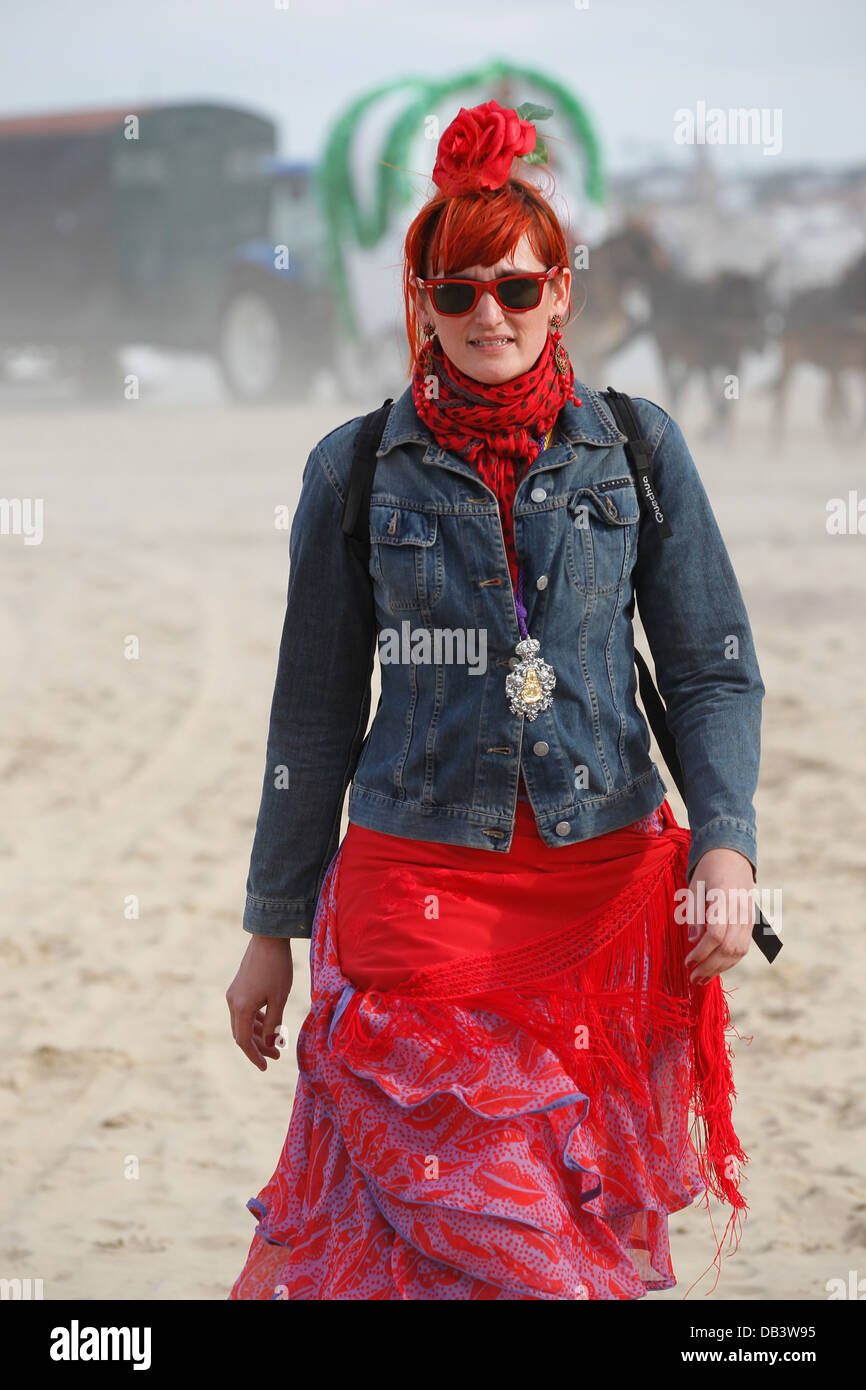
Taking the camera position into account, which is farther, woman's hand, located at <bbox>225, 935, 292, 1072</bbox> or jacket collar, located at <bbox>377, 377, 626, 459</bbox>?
woman's hand, located at <bbox>225, 935, 292, 1072</bbox>

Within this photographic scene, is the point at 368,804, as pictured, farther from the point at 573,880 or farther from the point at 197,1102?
the point at 197,1102

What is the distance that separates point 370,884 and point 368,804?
9 centimetres

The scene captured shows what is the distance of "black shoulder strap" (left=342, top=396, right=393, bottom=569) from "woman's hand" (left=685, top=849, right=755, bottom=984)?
0.51 metres

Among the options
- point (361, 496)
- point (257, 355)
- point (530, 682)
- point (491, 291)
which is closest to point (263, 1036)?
point (530, 682)

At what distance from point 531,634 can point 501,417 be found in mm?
242

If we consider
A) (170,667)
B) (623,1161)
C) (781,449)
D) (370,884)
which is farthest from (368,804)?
(781,449)

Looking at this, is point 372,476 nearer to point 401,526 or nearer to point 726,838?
point 401,526

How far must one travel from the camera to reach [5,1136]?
11.4 feet

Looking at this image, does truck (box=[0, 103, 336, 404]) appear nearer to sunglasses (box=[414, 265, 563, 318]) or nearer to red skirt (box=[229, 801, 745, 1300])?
sunglasses (box=[414, 265, 563, 318])

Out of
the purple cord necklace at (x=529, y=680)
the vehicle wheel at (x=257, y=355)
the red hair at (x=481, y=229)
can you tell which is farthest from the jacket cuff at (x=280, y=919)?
the vehicle wheel at (x=257, y=355)

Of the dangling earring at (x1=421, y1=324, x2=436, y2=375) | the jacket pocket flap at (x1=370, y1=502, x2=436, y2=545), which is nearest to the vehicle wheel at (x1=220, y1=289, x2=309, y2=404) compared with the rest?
the dangling earring at (x1=421, y1=324, x2=436, y2=375)

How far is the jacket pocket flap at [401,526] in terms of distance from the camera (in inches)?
67.7

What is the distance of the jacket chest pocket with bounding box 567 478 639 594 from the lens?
1.73m

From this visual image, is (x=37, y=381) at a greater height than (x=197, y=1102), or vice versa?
(x=37, y=381)
